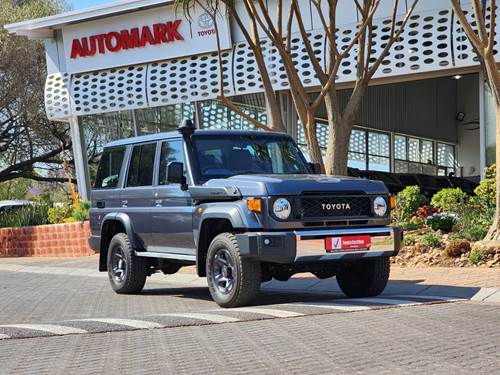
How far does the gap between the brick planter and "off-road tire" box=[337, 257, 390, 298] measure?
11.3 metres

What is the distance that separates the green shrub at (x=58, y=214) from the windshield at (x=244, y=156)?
13.9 meters

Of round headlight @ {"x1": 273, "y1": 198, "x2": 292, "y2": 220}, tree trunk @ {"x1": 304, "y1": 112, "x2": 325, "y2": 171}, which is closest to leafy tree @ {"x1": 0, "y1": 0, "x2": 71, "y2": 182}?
tree trunk @ {"x1": 304, "y1": 112, "x2": 325, "y2": 171}

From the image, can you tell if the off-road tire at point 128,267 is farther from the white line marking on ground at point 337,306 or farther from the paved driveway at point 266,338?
the white line marking on ground at point 337,306

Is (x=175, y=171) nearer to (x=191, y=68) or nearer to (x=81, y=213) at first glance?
(x=81, y=213)

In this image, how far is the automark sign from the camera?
23.3m

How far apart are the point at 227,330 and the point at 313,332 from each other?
78 cm

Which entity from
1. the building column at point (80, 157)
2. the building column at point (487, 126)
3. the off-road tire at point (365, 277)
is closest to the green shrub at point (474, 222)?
the off-road tire at point (365, 277)

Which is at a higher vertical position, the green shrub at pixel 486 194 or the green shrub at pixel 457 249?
the green shrub at pixel 486 194

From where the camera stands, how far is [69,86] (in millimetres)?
25969

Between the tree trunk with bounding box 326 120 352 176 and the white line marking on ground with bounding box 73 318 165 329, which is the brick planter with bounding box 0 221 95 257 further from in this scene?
the white line marking on ground with bounding box 73 318 165 329

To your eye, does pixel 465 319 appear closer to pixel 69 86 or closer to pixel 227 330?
pixel 227 330

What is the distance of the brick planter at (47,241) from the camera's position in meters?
20.8

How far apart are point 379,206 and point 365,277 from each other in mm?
989

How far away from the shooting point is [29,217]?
23891 millimetres
